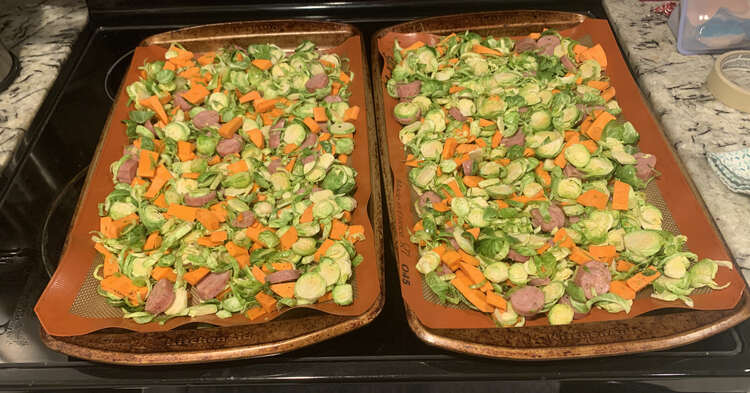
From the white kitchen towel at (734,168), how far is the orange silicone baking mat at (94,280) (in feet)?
4.13

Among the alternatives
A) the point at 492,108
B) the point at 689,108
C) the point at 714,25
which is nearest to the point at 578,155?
the point at 492,108

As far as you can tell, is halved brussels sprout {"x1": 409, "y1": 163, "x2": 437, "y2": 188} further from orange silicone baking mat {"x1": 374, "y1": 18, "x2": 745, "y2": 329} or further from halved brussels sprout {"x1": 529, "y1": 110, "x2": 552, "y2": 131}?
halved brussels sprout {"x1": 529, "y1": 110, "x2": 552, "y2": 131}

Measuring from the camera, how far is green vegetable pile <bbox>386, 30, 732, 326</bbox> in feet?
5.18

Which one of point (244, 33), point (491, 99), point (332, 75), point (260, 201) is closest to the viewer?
point (260, 201)

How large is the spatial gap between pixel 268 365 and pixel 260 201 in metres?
0.60

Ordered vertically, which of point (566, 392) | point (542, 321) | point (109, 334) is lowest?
point (566, 392)

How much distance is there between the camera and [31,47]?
248 centimetres

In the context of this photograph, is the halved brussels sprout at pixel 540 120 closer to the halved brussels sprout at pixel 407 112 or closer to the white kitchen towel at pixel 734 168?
the halved brussels sprout at pixel 407 112

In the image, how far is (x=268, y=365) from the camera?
1496 mm

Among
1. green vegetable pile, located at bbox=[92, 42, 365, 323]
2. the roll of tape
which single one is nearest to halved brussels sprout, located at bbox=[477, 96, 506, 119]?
green vegetable pile, located at bbox=[92, 42, 365, 323]

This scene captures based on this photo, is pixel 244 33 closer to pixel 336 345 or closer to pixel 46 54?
pixel 46 54

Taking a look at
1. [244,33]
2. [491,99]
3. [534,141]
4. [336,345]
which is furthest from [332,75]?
[336,345]

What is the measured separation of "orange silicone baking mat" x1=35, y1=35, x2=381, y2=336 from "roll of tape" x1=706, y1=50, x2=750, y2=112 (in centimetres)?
143

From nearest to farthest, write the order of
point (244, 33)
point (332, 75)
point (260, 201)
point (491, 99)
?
point (260, 201) < point (491, 99) < point (332, 75) < point (244, 33)
